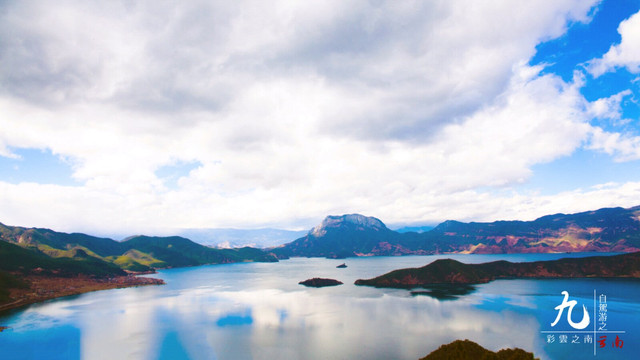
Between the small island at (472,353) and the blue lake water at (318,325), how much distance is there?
1561 cm

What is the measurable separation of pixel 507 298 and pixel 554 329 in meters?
51.2

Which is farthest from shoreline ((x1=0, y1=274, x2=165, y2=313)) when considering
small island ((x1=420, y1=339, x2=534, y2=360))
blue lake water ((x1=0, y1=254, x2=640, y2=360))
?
small island ((x1=420, y1=339, x2=534, y2=360))

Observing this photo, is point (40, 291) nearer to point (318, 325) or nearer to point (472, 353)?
point (318, 325)

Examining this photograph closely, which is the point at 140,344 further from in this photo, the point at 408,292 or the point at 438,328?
the point at 408,292

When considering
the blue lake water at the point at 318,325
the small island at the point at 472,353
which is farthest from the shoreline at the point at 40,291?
the small island at the point at 472,353

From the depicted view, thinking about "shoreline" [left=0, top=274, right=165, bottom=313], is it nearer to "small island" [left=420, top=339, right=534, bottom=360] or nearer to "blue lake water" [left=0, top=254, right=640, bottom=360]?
"blue lake water" [left=0, top=254, right=640, bottom=360]

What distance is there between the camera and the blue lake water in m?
78.4

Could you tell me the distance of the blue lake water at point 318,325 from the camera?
257 feet

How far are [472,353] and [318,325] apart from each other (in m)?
56.6

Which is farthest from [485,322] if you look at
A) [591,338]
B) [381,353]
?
[381,353]

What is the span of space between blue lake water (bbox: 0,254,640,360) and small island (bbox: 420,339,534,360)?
15.6 m

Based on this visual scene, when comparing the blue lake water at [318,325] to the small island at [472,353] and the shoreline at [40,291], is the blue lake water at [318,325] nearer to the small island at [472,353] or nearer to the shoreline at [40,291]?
the shoreline at [40,291]

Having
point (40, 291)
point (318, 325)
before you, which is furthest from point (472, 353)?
point (40, 291)

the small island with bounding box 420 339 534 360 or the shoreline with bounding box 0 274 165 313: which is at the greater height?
the small island with bounding box 420 339 534 360
